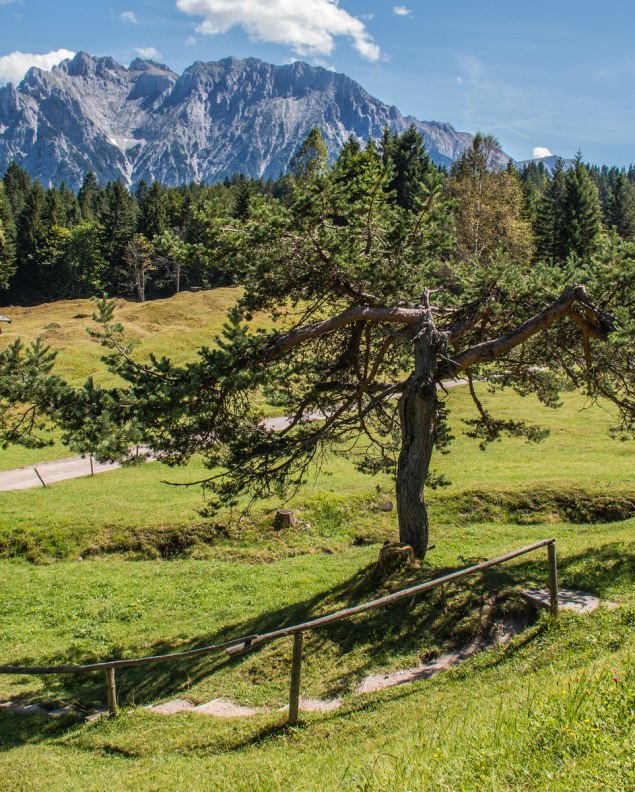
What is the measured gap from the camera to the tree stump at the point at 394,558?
1355 cm

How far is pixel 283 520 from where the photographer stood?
21703 mm

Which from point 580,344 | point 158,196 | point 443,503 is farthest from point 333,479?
point 158,196

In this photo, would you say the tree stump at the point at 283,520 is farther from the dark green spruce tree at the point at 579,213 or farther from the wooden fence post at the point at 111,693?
the dark green spruce tree at the point at 579,213

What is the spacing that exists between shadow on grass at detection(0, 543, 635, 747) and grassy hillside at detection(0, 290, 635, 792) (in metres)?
0.05

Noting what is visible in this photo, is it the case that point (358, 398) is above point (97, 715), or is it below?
above

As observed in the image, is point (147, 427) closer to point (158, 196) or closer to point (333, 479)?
point (333, 479)

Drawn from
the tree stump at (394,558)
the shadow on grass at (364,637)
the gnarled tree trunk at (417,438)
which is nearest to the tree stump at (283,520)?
the shadow on grass at (364,637)

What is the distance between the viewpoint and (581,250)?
65.5 m

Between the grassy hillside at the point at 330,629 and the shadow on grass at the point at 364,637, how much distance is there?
48 mm

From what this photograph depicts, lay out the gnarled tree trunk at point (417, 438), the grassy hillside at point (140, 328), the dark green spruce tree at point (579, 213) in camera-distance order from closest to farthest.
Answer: the gnarled tree trunk at point (417, 438), the grassy hillside at point (140, 328), the dark green spruce tree at point (579, 213)

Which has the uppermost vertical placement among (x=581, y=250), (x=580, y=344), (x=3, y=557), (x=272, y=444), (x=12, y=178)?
(x=12, y=178)

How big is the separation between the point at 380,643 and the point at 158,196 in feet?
342

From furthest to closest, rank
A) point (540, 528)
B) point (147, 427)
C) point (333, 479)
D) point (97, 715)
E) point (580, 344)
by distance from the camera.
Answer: point (333, 479) → point (540, 528) → point (580, 344) → point (147, 427) → point (97, 715)

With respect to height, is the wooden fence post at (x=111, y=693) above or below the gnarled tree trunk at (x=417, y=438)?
below
